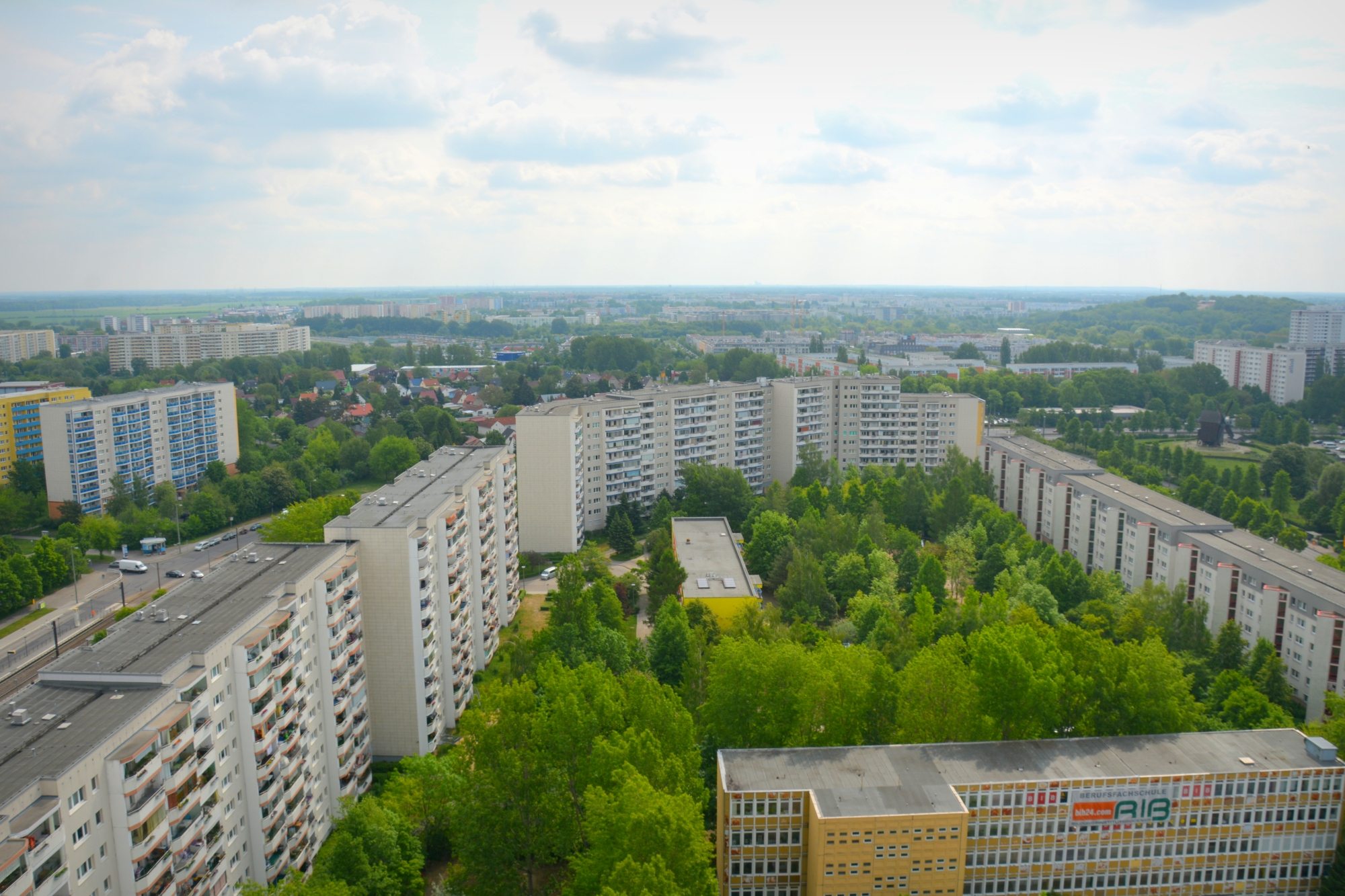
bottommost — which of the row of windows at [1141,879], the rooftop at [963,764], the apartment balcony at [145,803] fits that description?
the row of windows at [1141,879]

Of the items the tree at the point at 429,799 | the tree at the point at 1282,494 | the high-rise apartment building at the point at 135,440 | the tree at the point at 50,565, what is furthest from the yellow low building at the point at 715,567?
the high-rise apartment building at the point at 135,440

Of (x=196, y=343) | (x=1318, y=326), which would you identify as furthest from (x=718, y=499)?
(x=1318, y=326)

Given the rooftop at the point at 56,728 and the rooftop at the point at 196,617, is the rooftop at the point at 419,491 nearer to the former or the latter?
the rooftop at the point at 196,617

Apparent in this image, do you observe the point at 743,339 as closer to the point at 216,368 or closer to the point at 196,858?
the point at 216,368

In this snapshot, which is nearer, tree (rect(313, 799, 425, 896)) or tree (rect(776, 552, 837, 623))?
tree (rect(313, 799, 425, 896))

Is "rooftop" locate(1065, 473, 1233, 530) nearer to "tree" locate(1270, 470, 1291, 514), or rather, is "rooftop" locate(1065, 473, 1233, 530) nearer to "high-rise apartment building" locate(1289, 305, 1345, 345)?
"tree" locate(1270, 470, 1291, 514)

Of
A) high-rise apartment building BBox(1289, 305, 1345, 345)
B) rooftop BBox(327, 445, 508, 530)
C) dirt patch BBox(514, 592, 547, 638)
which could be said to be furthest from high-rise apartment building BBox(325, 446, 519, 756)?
high-rise apartment building BBox(1289, 305, 1345, 345)

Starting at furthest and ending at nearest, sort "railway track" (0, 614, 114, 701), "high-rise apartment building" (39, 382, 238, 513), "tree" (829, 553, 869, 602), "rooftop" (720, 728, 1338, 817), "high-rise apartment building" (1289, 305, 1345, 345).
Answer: "high-rise apartment building" (1289, 305, 1345, 345), "high-rise apartment building" (39, 382, 238, 513), "tree" (829, 553, 869, 602), "railway track" (0, 614, 114, 701), "rooftop" (720, 728, 1338, 817)
